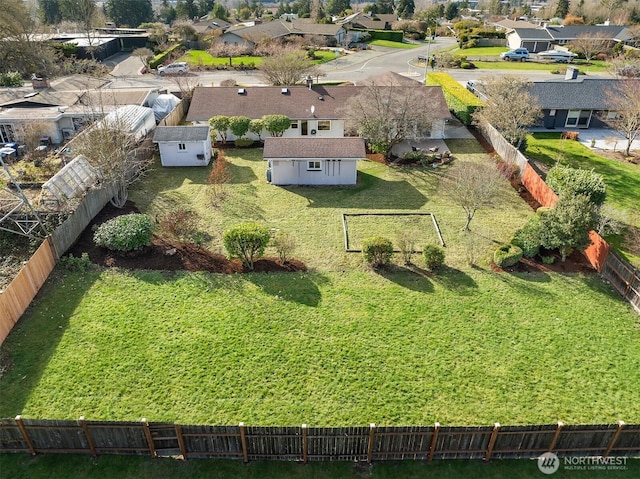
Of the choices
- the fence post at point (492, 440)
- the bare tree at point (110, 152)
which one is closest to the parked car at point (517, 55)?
the bare tree at point (110, 152)

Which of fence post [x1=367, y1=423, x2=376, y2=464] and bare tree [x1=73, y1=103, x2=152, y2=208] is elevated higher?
bare tree [x1=73, y1=103, x2=152, y2=208]

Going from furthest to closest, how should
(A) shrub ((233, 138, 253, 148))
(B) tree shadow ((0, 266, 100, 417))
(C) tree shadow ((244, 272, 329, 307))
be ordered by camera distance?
(A) shrub ((233, 138, 253, 148)) < (C) tree shadow ((244, 272, 329, 307)) < (B) tree shadow ((0, 266, 100, 417))

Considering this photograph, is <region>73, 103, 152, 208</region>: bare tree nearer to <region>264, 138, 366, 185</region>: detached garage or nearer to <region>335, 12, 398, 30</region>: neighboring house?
<region>264, 138, 366, 185</region>: detached garage

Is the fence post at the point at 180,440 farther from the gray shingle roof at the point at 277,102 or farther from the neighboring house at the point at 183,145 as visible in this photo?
Answer: the gray shingle roof at the point at 277,102

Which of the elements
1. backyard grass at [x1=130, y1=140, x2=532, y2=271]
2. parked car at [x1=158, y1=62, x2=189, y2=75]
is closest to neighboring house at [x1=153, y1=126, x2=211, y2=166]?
backyard grass at [x1=130, y1=140, x2=532, y2=271]

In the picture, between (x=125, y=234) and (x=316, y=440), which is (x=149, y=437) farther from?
(x=125, y=234)

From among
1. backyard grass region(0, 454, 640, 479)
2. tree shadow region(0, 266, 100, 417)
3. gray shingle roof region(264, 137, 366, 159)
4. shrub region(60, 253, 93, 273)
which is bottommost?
backyard grass region(0, 454, 640, 479)

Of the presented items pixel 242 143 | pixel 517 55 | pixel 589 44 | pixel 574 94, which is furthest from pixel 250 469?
pixel 589 44
